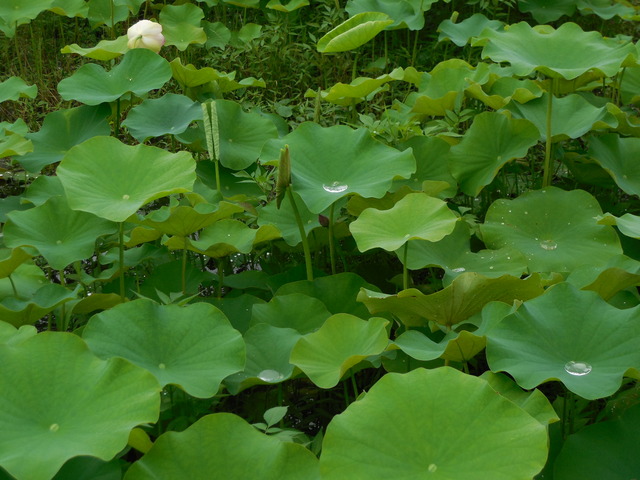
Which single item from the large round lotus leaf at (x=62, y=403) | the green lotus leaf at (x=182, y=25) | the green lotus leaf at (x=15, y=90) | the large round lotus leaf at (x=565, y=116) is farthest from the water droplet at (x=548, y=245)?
the green lotus leaf at (x=182, y=25)

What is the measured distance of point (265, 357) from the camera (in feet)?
5.65

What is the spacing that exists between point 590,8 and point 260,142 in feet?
6.79

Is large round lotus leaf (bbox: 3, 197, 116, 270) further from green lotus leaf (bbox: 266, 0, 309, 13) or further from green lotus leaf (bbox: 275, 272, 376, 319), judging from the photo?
green lotus leaf (bbox: 266, 0, 309, 13)

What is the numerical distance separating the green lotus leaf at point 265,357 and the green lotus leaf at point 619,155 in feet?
3.93

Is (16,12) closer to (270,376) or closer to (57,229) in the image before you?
(57,229)

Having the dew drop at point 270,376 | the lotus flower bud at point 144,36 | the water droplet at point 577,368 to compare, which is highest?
the lotus flower bud at point 144,36

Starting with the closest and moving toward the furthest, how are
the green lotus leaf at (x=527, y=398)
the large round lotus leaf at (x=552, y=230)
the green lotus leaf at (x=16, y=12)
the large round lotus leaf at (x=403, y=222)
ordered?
the green lotus leaf at (x=527, y=398) < the large round lotus leaf at (x=403, y=222) < the large round lotus leaf at (x=552, y=230) < the green lotus leaf at (x=16, y=12)

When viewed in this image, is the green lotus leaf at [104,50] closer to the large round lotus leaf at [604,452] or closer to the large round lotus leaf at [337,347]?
the large round lotus leaf at [337,347]

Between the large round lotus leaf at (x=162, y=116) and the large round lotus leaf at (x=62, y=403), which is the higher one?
the large round lotus leaf at (x=62, y=403)

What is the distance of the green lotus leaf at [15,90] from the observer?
2.74 metres

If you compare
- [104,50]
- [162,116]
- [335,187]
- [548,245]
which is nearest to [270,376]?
[335,187]

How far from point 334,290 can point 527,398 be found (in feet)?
2.14

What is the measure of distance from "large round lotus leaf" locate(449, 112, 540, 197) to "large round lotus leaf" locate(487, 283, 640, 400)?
0.85 m

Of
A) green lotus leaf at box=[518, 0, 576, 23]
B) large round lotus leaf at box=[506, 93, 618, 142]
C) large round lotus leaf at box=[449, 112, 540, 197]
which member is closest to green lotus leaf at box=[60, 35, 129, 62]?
large round lotus leaf at box=[449, 112, 540, 197]
